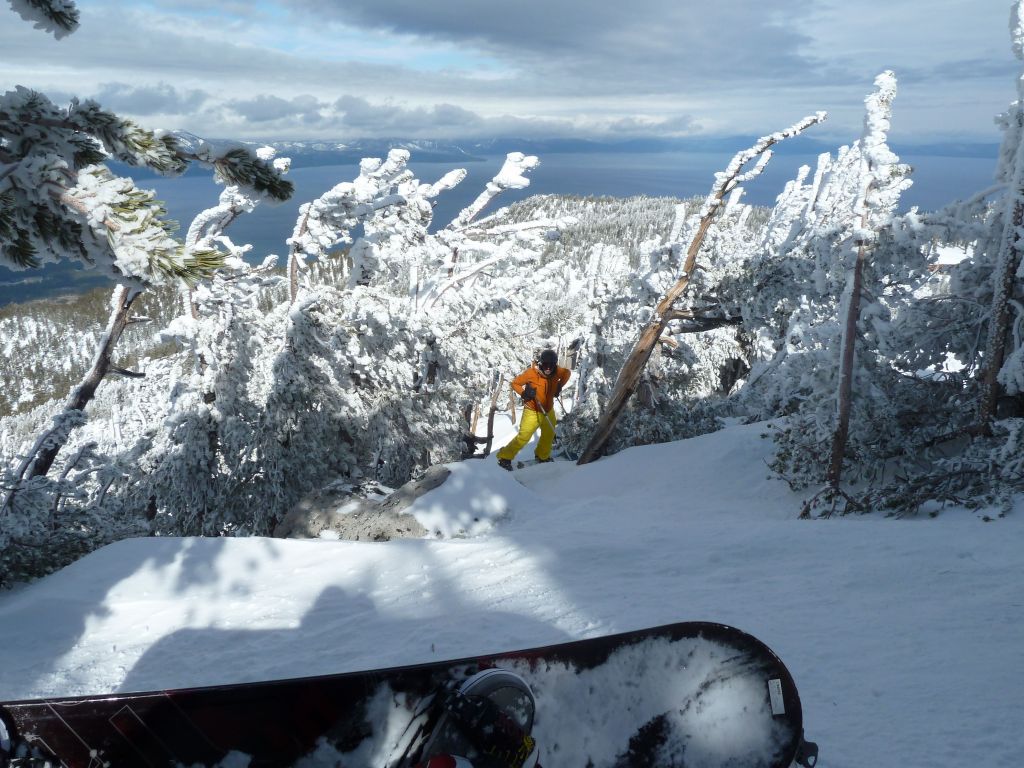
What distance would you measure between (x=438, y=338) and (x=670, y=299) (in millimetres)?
5889

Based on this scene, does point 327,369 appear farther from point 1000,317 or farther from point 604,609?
point 1000,317

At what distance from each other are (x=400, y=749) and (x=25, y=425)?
10805 cm

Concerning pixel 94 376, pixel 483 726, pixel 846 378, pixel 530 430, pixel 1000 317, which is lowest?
pixel 530 430

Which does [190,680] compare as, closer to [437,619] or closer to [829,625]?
[437,619]

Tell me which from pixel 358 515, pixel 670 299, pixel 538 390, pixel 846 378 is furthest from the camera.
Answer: pixel 670 299

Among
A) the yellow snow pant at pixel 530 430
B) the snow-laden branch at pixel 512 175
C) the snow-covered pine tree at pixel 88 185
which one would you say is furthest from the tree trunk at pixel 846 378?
the snow-covered pine tree at pixel 88 185

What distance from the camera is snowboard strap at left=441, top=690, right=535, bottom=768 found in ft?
10.3

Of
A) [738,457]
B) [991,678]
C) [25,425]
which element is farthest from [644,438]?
[25,425]

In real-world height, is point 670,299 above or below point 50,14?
below

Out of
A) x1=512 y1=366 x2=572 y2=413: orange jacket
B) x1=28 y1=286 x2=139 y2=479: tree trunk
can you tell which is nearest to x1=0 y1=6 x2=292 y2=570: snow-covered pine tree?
x1=28 y1=286 x2=139 y2=479: tree trunk

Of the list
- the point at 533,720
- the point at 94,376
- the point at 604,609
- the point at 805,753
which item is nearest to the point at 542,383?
the point at 604,609

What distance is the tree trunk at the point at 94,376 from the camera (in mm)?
9258

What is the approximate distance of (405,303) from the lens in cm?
1499

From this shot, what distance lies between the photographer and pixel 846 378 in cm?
902
